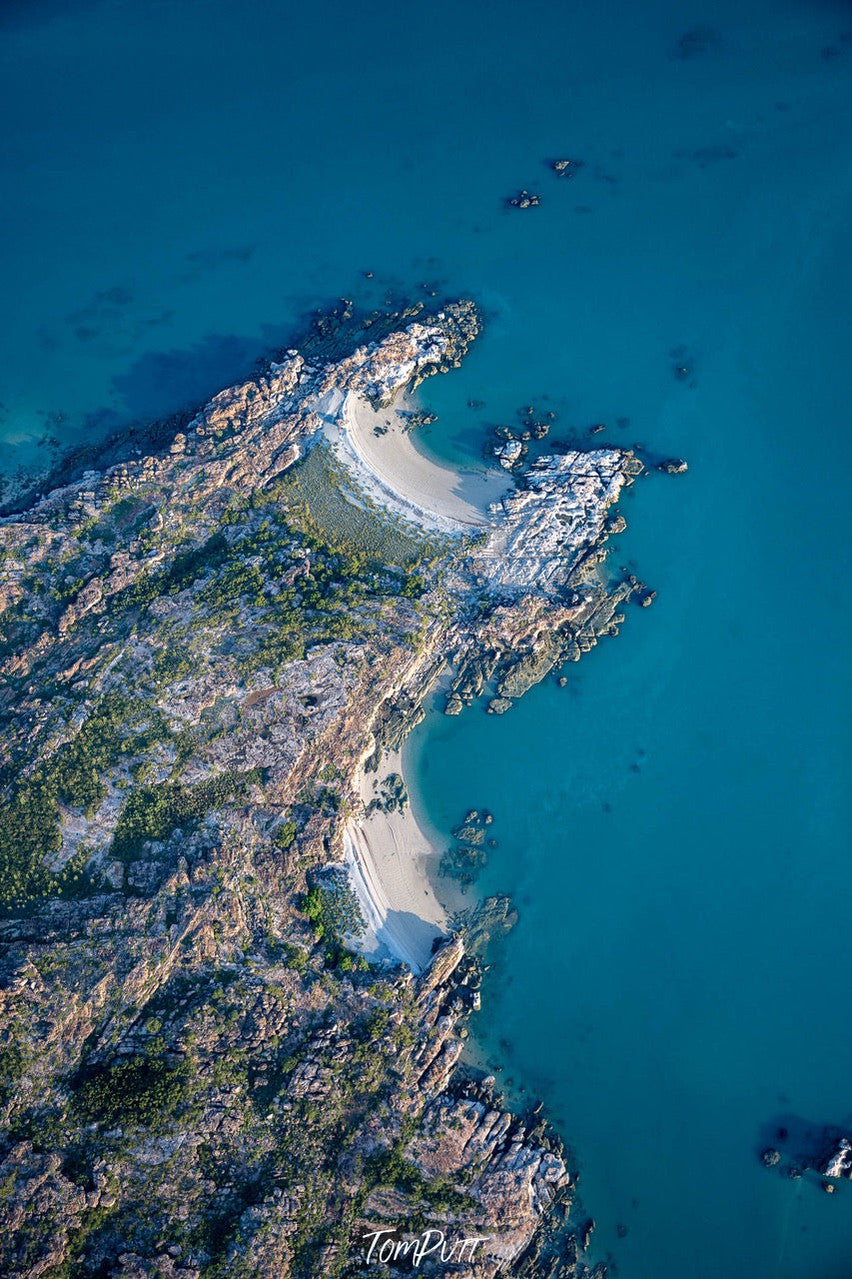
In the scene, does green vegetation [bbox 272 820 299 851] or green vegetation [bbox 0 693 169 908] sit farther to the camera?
green vegetation [bbox 272 820 299 851]

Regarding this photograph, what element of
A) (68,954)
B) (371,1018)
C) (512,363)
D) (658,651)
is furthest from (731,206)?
(68,954)

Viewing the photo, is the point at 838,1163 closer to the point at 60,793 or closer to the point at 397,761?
the point at 397,761

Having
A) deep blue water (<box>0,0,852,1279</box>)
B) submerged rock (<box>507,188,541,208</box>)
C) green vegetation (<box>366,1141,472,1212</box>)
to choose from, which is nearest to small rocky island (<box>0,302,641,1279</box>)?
green vegetation (<box>366,1141,472,1212</box>)

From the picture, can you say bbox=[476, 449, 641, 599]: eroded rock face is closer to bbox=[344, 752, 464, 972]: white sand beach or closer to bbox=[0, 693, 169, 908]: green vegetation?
bbox=[344, 752, 464, 972]: white sand beach

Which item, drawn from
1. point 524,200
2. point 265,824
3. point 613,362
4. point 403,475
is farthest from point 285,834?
point 524,200

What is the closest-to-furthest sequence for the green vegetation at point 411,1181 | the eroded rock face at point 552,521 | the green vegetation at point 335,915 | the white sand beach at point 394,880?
the green vegetation at point 411,1181 → the green vegetation at point 335,915 → the white sand beach at point 394,880 → the eroded rock face at point 552,521

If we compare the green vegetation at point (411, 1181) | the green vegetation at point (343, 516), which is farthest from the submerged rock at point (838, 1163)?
the green vegetation at point (343, 516)

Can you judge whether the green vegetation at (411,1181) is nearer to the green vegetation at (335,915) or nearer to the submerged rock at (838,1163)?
the green vegetation at (335,915)
